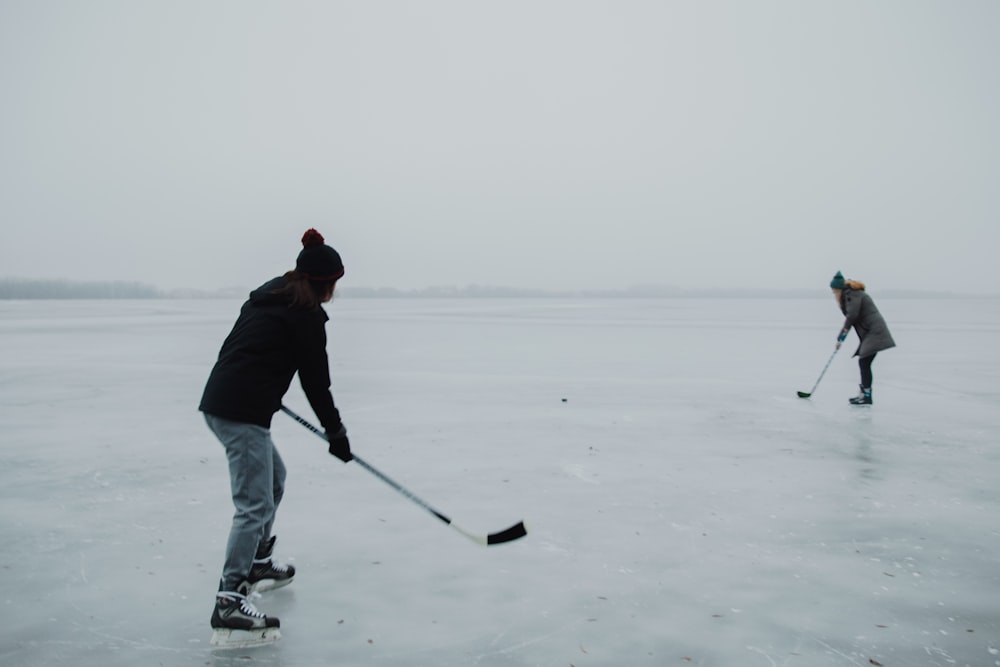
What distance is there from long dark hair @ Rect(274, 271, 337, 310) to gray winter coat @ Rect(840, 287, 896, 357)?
8.09 m

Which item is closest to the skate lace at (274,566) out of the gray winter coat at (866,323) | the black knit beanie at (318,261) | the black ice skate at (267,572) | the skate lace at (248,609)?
the black ice skate at (267,572)

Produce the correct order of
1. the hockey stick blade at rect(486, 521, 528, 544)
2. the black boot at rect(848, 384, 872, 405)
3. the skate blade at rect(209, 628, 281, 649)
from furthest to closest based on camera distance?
the black boot at rect(848, 384, 872, 405)
the hockey stick blade at rect(486, 521, 528, 544)
the skate blade at rect(209, 628, 281, 649)

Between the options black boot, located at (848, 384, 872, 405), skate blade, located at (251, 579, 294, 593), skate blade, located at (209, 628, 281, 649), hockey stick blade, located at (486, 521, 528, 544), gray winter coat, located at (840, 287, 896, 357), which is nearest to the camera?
skate blade, located at (209, 628, 281, 649)

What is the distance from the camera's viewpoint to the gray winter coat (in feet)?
31.1

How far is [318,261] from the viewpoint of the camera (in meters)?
3.18

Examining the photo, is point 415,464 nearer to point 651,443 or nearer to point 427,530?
point 427,530

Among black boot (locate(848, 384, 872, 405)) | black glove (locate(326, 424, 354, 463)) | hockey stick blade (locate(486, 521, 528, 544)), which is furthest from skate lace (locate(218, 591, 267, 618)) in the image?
black boot (locate(848, 384, 872, 405))

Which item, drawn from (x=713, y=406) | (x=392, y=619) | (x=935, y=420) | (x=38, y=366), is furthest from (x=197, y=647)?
(x=38, y=366)

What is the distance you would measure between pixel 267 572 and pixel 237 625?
525 millimetres

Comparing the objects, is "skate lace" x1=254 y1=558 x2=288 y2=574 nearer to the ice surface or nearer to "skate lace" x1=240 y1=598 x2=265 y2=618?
the ice surface

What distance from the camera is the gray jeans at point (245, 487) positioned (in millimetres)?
3104

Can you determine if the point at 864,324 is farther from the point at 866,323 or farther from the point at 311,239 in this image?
Answer: the point at 311,239

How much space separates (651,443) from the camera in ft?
22.6

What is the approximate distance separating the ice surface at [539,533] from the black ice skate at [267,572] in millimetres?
59
